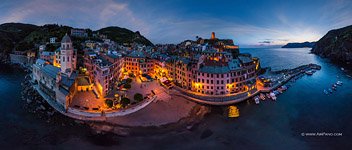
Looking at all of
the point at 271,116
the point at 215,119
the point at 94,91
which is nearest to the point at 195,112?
the point at 215,119

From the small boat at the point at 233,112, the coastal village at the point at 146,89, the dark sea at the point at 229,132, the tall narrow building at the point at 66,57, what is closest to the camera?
the dark sea at the point at 229,132

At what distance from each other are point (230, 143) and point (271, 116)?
719 inches

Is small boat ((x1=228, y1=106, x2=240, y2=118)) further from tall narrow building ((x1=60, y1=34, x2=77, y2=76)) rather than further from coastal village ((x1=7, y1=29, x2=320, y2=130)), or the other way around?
tall narrow building ((x1=60, y1=34, x2=77, y2=76))

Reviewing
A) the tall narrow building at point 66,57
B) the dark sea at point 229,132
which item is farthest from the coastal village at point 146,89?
the dark sea at point 229,132

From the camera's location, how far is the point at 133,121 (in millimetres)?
42094

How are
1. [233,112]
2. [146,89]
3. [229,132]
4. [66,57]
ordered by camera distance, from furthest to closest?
[66,57]
[146,89]
[233,112]
[229,132]

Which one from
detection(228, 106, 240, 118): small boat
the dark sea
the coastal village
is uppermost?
the coastal village

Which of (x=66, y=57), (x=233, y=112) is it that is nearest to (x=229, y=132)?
(x=233, y=112)

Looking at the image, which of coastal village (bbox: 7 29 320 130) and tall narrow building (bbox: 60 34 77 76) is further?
tall narrow building (bbox: 60 34 77 76)

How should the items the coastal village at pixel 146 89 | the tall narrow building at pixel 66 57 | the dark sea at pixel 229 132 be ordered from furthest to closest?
the tall narrow building at pixel 66 57, the coastal village at pixel 146 89, the dark sea at pixel 229 132

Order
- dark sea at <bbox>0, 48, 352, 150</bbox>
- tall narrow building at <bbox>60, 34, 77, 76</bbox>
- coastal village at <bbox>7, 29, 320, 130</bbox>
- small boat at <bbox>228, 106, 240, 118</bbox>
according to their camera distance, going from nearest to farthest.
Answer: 1. dark sea at <bbox>0, 48, 352, 150</bbox>
2. coastal village at <bbox>7, 29, 320, 130</bbox>
3. small boat at <bbox>228, 106, 240, 118</bbox>
4. tall narrow building at <bbox>60, 34, 77, 76</bbox>

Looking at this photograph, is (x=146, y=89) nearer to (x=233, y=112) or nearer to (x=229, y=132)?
(x=233, y=112)

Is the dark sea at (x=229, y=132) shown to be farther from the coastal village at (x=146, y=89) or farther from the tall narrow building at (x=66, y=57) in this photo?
the tall narrow building at (x=66, y=57)

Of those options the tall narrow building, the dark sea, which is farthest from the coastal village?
the dark sea
